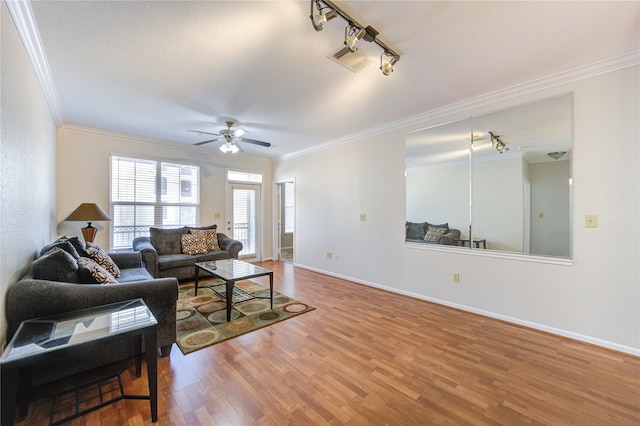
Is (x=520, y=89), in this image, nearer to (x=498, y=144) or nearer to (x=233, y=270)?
(x=498, y=144)

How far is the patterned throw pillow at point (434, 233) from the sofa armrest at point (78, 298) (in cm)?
316

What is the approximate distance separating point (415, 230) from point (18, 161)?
13.4 feet

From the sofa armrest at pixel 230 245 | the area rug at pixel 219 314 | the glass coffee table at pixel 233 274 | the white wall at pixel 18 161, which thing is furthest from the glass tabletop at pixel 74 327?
the sofa armrest at pixel 230 245

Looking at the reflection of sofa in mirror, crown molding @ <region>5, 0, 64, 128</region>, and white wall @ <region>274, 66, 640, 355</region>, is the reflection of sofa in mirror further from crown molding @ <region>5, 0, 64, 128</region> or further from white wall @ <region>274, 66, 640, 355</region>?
crown molding @ <region>5, 0, 64, 128</region>

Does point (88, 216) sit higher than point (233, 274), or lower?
higher

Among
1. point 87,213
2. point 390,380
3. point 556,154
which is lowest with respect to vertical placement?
point 390,380

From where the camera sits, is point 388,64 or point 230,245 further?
point 230,245

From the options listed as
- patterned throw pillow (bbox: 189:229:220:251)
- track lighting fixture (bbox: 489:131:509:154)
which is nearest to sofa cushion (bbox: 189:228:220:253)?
patterned throw pillow (bbox: 189:229:220:251)

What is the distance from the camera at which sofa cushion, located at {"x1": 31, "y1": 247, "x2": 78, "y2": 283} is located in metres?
1.84

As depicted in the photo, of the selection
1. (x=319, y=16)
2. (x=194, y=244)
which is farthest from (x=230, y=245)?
(x=319, y=16)

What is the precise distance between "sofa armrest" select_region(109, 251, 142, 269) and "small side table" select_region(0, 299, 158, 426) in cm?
208

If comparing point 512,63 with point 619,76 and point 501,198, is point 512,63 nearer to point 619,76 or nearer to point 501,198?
point 619,76

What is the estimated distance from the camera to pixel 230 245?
4914 millimetres

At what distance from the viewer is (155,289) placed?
2.11 metres
